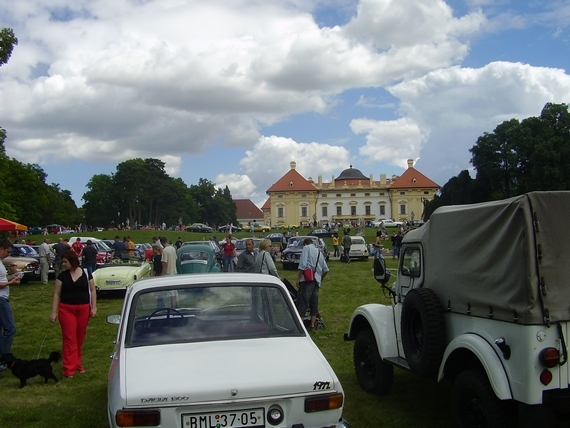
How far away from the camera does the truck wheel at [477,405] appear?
4715 mm

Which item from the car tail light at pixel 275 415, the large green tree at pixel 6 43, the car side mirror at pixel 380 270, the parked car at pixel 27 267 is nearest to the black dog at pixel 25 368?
the car side mirror at pixel 380 270

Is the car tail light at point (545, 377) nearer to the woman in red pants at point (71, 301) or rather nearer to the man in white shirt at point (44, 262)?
the woman in red pants at point (71, 301)

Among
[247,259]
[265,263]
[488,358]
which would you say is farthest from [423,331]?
[247,259]

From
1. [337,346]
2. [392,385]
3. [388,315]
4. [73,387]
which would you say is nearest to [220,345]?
[388,315]

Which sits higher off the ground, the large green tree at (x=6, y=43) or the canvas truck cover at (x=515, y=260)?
the large green tree at (x=6, y=43)

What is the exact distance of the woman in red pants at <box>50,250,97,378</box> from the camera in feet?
26.5

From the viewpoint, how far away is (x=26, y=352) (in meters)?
10.4

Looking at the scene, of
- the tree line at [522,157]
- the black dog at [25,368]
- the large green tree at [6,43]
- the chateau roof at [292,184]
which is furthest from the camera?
the chateau roof at [292,184]

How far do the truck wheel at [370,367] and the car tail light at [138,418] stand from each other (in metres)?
3.53

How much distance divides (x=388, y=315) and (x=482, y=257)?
210 cm

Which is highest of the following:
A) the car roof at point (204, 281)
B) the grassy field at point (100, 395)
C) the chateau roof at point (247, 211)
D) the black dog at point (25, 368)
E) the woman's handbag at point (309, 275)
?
the chateau roof at point (247, 211)

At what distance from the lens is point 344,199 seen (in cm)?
15312

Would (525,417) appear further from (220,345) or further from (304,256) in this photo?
(304,256)

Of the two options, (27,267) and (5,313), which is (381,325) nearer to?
(5,313)
